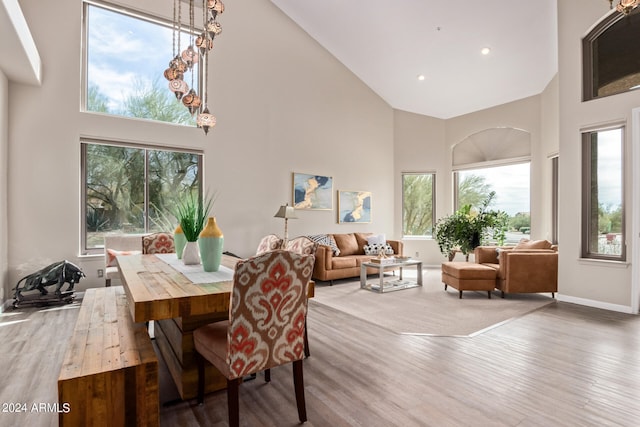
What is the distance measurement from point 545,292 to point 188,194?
560 cm

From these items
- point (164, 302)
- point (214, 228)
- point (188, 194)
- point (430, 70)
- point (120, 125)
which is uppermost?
point (430, 70)

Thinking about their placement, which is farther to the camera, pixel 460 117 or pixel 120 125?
pixel 460 117

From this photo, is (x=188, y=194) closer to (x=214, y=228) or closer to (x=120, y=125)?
(x=120, y=125)

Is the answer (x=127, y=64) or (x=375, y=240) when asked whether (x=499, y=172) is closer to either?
(x=375, y=240)

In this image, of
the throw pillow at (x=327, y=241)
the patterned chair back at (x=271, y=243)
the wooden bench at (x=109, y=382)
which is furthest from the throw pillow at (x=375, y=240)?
the wooden bench at (x=109, y=382)

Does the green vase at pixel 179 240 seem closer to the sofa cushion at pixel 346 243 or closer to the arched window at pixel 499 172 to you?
the sofa cushion at pixel 346 243

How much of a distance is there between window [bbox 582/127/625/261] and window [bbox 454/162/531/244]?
2.33m

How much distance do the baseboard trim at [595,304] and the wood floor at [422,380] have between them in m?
0.63

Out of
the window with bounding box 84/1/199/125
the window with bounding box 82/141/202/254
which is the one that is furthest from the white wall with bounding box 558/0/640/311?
the window with bounding box 82/141/202/254

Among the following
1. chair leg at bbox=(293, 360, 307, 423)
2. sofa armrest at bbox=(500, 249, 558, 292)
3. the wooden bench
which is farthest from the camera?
sofa armrest at bbox=(500, 249, 558, 292)

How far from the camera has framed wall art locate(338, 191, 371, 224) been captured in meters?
7.21

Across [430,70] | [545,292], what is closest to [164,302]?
[545,292]

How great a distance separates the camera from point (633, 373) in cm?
241

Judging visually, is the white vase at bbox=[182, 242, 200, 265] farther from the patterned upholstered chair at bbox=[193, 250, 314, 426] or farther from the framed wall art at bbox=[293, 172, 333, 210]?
the framed wall art at bbox=[293, 172, 333, 210]
